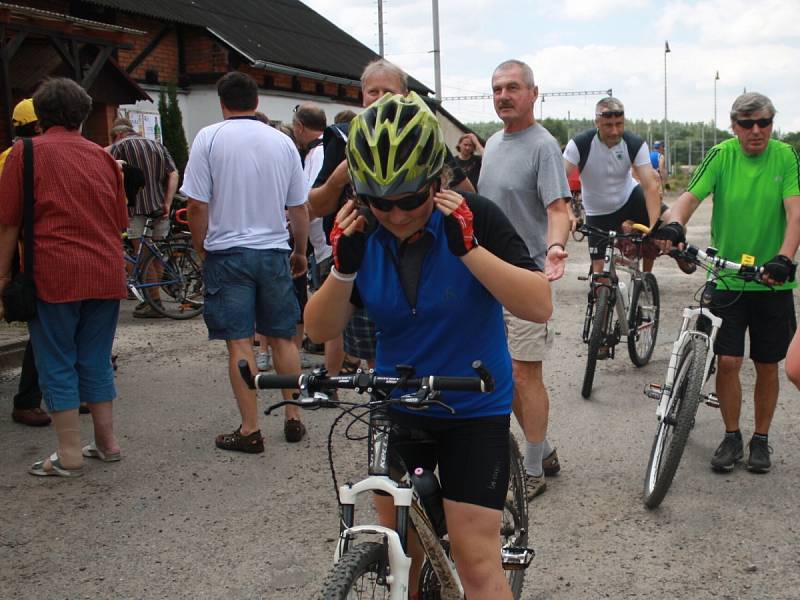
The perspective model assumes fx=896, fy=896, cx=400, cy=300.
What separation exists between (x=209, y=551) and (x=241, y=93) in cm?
275

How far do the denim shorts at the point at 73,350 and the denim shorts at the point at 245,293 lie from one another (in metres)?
0.58

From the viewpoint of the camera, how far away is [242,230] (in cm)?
541

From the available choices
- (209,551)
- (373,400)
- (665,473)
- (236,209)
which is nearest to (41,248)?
(236,209)

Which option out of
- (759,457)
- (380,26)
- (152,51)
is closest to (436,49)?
(380,26)

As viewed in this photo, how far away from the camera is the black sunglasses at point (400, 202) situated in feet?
7.63

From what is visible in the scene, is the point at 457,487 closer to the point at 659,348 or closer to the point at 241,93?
the point at 241,93

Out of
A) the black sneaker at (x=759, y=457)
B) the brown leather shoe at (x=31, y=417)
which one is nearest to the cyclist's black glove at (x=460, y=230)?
the black sneaker at (x=759, y=457)

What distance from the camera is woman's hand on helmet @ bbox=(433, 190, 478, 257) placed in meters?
2.31

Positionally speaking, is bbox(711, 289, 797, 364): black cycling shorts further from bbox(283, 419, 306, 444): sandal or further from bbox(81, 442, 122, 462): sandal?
bbox(81, 442, 122, 462): sandal

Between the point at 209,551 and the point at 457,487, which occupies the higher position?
the point at 457,487

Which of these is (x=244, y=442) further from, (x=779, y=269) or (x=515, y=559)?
(x=779, y=269)

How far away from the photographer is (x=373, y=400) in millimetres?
2570

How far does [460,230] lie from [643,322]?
5576mm

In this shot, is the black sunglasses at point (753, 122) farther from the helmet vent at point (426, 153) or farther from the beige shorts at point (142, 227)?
the beige shorts at point (142, 227)
